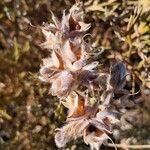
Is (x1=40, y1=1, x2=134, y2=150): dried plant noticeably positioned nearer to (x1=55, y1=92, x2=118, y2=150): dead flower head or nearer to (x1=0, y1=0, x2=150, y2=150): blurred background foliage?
(x1=55, y1=92, x2=118, y2=150): dead flower head

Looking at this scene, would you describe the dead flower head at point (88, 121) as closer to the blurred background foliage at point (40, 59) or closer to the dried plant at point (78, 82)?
the dried plant at point (78, 82)

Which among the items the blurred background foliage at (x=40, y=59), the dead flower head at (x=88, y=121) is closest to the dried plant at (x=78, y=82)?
the dead flower head at (x=88, y=121)

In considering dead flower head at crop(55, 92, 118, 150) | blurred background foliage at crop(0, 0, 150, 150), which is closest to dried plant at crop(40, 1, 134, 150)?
dead flower head at crop(55, 92, 118, 150)

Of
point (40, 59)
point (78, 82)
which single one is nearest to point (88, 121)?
point (78, 82)

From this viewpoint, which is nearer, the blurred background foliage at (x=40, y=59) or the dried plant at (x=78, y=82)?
the dried plant at (x=78, y=82)

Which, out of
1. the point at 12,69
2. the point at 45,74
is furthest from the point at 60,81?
the point at 12,69

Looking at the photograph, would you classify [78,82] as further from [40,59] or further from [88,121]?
[40,59]
